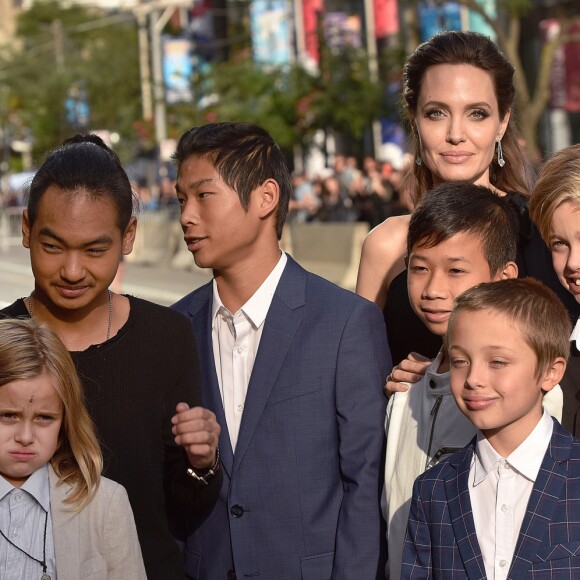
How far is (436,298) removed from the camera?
396 centimetres

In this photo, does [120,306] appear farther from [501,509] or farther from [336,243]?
[336,243]

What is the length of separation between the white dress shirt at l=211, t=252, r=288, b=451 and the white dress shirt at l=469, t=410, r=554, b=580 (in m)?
0.89

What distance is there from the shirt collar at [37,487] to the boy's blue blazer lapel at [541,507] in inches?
48.2

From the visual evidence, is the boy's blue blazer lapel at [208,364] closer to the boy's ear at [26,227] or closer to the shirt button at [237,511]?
the shirt button at [237,511]

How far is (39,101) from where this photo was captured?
5653cm

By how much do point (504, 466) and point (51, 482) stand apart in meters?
1.20

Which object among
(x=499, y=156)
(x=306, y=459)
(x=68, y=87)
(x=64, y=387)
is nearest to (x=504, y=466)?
(x=306, y=459)

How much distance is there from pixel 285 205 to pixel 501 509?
140 centimetres

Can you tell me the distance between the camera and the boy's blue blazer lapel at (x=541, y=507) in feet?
11.3

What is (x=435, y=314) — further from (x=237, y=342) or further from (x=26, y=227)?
(x=26, y=227)

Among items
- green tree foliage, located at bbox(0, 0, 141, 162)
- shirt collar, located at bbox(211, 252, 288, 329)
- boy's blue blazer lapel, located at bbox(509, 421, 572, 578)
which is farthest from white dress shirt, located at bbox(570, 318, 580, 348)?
green tree foliage, located at bbox(0, 0, 141, 162)

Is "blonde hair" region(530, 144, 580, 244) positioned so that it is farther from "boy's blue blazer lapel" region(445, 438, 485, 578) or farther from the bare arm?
"boy's blue blazer lapel" region(445, 438, 485, 578)

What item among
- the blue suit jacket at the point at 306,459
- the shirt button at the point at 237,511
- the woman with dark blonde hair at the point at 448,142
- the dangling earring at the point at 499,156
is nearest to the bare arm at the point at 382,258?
the woman with dark blonde hair at the point at 448,142

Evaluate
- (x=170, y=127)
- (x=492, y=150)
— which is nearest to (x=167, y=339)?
(x=492, y=150)
